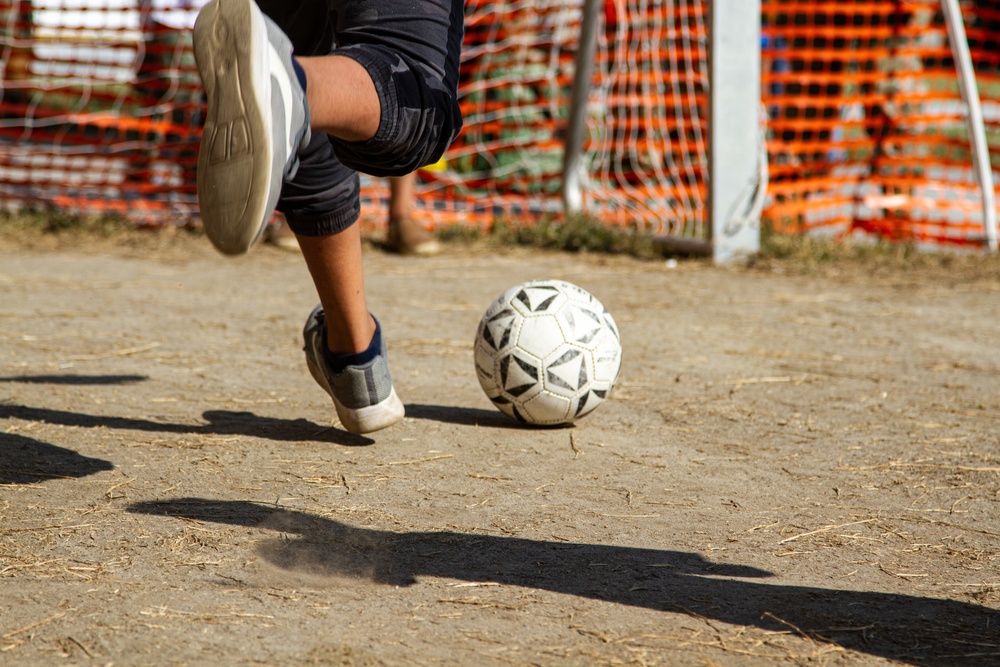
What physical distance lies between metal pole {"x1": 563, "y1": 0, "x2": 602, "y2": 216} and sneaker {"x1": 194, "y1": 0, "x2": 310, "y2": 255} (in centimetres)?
576

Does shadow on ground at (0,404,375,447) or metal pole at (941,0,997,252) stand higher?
metal pole at (941,0,997,252)

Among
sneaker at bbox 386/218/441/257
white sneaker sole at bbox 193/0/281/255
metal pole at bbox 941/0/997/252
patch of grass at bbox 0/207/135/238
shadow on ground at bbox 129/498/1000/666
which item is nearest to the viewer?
white sneaker sole at bbox 193/0/281/255

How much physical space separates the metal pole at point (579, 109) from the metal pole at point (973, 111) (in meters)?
2.24

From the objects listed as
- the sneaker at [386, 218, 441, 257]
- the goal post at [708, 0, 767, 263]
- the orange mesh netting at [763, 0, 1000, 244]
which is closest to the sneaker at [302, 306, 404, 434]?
the sneaker at [386, 218, 441, 257]

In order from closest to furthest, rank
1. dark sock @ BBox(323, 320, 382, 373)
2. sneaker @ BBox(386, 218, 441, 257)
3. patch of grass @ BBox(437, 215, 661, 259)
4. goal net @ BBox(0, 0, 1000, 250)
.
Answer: dark sock @ BBox(323, 320, 382, 373) < sneaker @ BBox(386, 218, 441, 257) < patch of grass @ BBox(437, 215, 661, 259) < goal net @ BBox(0, 0, 1000, 250)

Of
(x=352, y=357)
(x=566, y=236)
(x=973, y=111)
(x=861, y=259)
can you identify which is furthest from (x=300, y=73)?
(x=973, y=111)

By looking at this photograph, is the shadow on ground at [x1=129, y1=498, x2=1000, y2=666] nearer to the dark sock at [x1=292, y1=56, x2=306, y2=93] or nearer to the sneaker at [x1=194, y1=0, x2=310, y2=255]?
the sneaker at [x1=194, y1=0, x2=310, y2=255]

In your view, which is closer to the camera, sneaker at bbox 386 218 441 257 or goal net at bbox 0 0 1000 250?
sneaker at bbox 386 218 441 257

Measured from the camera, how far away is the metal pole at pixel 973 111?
681 centimetres

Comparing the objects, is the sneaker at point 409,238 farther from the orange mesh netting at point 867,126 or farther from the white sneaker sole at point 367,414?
the white sneaker sole at point 367,414

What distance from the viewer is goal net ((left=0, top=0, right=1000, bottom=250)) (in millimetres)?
7844

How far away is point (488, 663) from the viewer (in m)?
1.77

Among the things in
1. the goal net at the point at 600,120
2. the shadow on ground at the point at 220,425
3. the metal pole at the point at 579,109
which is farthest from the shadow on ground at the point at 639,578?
the metal pole at the point at 579,109

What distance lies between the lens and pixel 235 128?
1.82m
